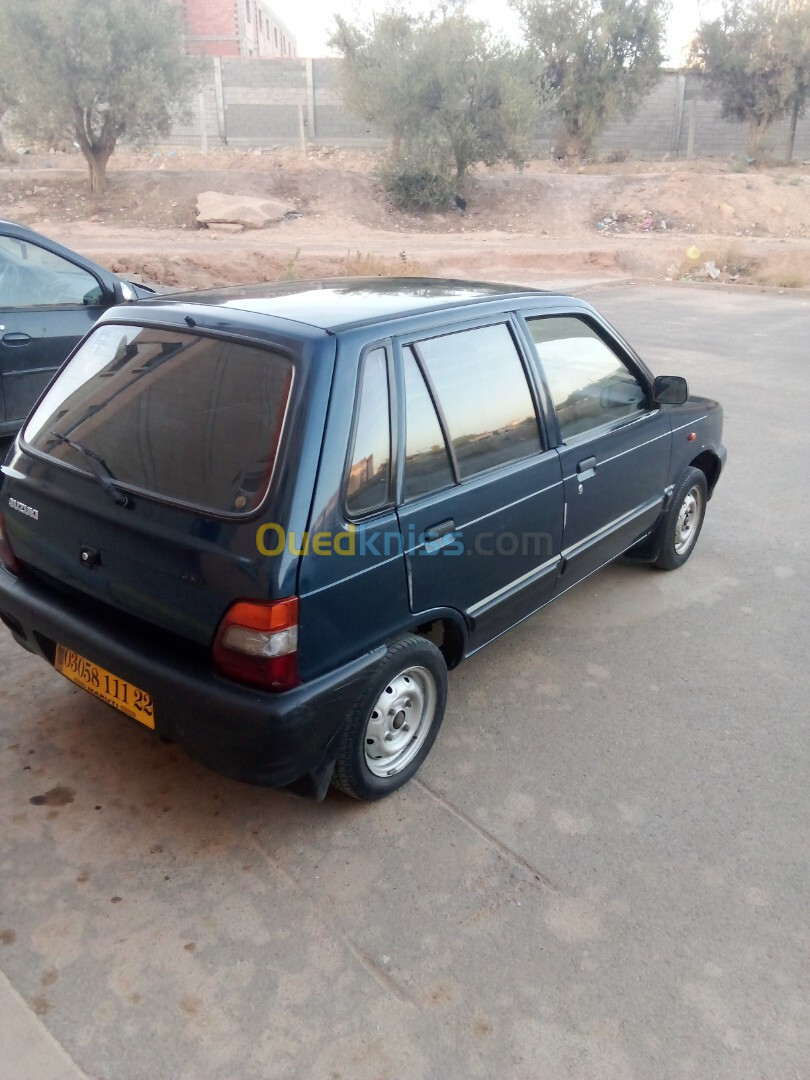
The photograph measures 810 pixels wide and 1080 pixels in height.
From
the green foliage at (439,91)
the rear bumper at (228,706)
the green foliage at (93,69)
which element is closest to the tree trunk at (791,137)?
the green foliage at (439,91)

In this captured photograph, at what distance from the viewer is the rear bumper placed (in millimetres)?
2426

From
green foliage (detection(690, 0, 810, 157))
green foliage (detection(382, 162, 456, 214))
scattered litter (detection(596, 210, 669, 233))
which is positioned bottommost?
scattered litter (detection(596, 210, 669, 233))

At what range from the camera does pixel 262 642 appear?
2391mm

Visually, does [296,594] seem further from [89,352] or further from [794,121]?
[794,121]

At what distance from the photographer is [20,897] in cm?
249

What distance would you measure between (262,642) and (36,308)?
4242mm

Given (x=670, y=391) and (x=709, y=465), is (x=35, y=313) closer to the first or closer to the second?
(x=670, y=391)

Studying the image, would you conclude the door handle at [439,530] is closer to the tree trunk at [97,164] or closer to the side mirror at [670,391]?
the side mirror at [670,391]

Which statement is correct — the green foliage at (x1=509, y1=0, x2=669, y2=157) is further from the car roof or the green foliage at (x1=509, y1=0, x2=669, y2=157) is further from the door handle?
the door handle

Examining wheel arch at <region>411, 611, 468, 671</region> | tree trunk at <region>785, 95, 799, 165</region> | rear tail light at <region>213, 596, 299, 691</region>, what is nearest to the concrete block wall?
tree trunk at <region>785, 95, 799, 165</region>

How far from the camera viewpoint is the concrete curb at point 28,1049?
2008mm

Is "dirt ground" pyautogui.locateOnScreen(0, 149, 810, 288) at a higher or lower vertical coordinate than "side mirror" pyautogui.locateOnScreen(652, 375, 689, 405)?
higher

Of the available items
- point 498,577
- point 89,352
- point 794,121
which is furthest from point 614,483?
point 794,121

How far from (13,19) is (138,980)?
1119 inches
